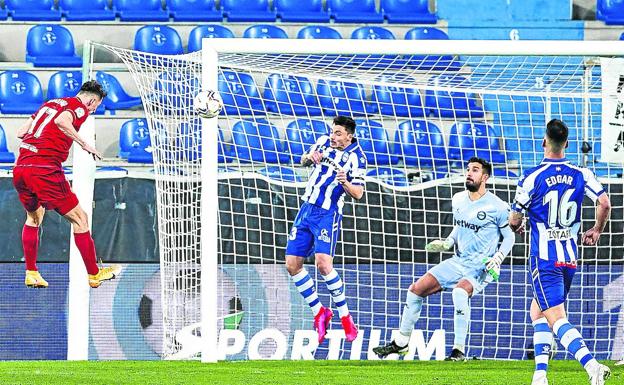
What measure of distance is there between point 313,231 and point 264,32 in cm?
522

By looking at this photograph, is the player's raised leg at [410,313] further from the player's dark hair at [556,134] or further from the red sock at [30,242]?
the player's dark hair at [556,134]

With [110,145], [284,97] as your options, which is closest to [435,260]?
[284,97]

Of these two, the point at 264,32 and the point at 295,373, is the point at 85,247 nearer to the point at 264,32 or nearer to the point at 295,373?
the point at 295,373

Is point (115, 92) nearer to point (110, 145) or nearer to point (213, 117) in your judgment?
point (110, 145)

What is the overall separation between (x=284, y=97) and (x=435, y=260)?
146 inches

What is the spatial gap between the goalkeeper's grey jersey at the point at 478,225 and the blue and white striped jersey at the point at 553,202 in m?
2.80

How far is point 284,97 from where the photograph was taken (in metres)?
13.8

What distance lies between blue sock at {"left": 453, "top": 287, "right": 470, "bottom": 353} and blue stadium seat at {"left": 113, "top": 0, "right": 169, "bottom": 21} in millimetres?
6771

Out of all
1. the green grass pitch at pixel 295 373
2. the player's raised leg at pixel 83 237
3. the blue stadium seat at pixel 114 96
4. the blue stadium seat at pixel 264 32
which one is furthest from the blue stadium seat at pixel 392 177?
the blue stadium seat at pixel 114 96

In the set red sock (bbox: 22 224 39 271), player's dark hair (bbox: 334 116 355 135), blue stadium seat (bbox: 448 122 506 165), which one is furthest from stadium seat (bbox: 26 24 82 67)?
player's dark hair (bbox: 334 116 355 135)

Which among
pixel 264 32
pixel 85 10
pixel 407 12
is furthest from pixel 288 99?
pixel 85 10

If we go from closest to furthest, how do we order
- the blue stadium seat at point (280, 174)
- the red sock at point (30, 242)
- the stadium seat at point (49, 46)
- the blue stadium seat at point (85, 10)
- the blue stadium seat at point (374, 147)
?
1. the red sock at point (30, 242)
2. the blue stadium seat at point (280, 174)
3. the blue stadium seat at point (374, 147)
4. the stadium seat at point (49, 46)
5. the blue stadium seat at point (85, 10)

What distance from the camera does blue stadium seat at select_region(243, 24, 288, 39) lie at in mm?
14297

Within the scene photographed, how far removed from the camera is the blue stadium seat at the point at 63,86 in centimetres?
1383
